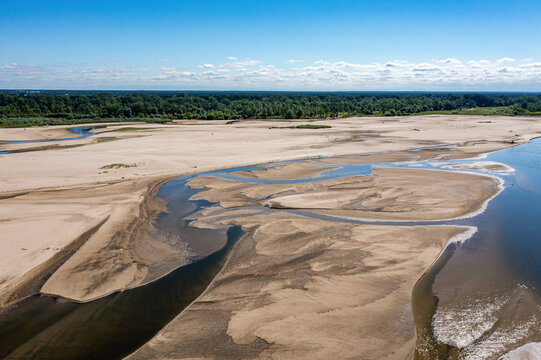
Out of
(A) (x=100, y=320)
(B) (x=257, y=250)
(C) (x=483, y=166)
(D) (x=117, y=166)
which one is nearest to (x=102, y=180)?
(D) (x=117, y=166)

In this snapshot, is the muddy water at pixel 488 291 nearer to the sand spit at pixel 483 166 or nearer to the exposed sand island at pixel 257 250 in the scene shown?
the exposed sand island at pixel 257 250

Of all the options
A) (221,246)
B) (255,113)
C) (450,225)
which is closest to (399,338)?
(221,246)

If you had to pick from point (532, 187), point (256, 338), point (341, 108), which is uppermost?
point (341, 108)

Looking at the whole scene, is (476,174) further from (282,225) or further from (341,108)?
(341,108)

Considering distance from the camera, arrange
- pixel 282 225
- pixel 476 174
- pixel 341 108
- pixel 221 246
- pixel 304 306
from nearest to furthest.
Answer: pixel 304 306
pixel 221 246
pixel 282 225
pixel 476 174
pixel 341 108

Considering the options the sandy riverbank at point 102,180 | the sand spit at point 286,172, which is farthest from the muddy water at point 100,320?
the sand spit at point 286,172

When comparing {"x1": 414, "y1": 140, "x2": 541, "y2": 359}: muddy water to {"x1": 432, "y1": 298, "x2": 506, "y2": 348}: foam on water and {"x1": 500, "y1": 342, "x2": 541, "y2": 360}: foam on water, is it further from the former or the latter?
{"x1": 500, "y1": 342, "x2": 541, "y2": 360}: foam on water

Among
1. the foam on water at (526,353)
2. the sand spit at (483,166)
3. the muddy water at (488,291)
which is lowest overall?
the foam on water at (526,353)
